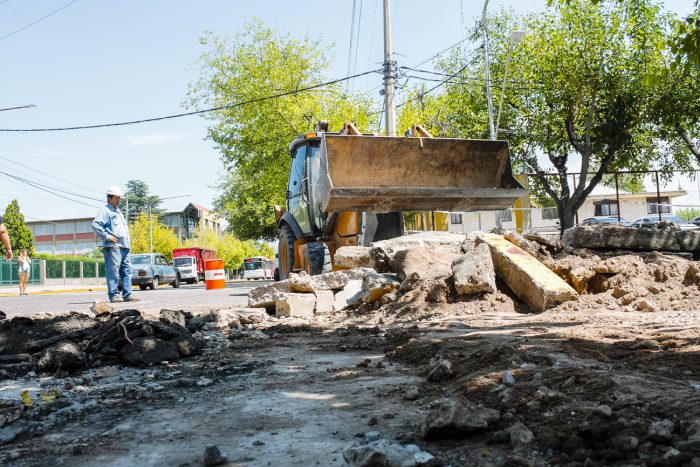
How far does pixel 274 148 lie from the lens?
2577 cm

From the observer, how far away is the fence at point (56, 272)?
119 ft

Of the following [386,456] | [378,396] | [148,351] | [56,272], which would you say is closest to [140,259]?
[56,272]

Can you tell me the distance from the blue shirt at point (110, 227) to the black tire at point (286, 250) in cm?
290

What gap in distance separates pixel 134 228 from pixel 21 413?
68290mm

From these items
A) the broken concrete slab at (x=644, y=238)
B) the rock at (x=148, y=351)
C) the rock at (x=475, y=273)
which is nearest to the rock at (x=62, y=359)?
the rock at (x=148, y=351)

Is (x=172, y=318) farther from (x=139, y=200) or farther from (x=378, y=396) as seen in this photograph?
(x=139, y=200)

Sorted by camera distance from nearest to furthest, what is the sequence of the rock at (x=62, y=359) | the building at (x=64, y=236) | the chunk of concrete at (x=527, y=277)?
1. the rock at (x=62, y=359)
2. the chunk of concrete at (x=527, y=277)
3. the building at (x=64, y=236)

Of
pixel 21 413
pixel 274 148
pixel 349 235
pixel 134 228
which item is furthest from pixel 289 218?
pixel 134 228

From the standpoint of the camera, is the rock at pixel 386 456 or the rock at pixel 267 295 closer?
the rock at pixel 386 456

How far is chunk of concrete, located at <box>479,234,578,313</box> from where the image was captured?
7.01 m

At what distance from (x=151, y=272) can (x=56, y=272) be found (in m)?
16.9

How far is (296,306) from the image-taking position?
846cm

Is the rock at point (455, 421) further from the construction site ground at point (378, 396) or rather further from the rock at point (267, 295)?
the rock at point (267, 295)

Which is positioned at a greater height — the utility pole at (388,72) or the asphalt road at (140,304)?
the utility pole at (388,72)
